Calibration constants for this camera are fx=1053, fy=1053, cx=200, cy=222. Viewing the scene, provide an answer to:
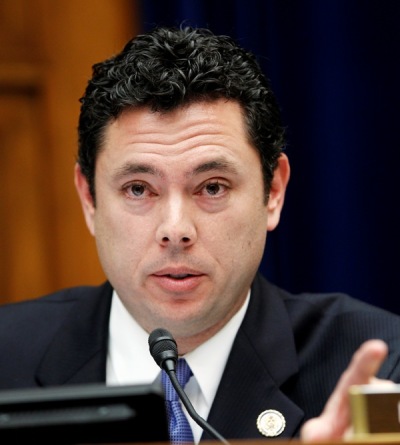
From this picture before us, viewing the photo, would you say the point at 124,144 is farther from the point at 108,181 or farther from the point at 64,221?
the point at 64,221

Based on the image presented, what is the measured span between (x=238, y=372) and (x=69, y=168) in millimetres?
1039

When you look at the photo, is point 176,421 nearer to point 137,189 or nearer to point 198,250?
point 198,250

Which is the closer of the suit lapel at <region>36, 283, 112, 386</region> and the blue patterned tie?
the blue patterned tie

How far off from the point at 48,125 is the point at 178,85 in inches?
37.8

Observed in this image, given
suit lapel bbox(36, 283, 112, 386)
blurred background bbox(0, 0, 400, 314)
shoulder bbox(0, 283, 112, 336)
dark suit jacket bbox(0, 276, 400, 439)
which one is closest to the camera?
dark suit jacket bbox(0, 276, 400, 439)

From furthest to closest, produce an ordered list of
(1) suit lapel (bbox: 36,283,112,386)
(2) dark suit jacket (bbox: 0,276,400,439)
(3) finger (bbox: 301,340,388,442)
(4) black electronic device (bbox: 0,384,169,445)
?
(1) suit lapel (bbox: 36,283,112,386), (2) dark suit jacket (bbox: 0,276,400,439), (3) finger (bbox: 301,340,388,442), (4) black electronic device (bbox: 0,384,169,445)

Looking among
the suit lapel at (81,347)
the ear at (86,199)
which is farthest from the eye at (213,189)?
the suit lapel at (81,347)

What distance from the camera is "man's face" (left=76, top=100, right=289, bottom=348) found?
83.0 inches

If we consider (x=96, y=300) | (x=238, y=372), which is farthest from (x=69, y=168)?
(x=238, y=372)

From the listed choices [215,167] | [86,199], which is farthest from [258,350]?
[86,199]

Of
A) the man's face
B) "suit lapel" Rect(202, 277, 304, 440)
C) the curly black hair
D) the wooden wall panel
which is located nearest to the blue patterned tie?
"suit lapel" Rect(202, 277, 304, 440)

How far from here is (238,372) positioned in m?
2.22

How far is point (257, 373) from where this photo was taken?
2.23m

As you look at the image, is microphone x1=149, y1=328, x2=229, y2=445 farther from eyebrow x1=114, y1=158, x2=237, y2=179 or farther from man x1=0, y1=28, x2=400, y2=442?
eyebrow x1=114, y1=158, x2=237, y2=179
